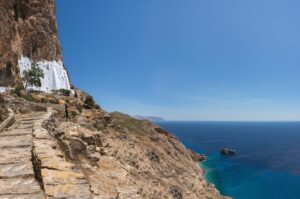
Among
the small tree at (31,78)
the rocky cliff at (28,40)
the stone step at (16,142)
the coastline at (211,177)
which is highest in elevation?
the rocky cliff at (28,40)

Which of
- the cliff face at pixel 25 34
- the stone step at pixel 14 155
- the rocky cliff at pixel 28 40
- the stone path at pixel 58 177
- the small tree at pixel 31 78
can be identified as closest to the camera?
the stone path at pixel 58 177

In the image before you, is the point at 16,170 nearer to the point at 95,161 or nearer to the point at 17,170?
the point at 17,170

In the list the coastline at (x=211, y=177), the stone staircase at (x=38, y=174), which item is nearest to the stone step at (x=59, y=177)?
the stone staircase at (x=38, y=174)

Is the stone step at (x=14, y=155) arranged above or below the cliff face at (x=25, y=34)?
below

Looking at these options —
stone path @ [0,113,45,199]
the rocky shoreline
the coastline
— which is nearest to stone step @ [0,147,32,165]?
stone path @ [0,113,45,199]

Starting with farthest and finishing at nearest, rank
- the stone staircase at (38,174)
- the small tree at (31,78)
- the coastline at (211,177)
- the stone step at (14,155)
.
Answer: the small tree at (31,78) < the coastline at (211,177) < the stone step at (14,155) < the stone staircase at (38,174)

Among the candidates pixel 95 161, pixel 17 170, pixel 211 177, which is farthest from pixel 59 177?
pixel 211 177

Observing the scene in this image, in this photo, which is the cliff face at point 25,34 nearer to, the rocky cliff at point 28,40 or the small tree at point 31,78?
the rocky cliff at point 28,40

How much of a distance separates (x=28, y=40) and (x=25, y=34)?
1.76 metres

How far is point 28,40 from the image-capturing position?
6912cm

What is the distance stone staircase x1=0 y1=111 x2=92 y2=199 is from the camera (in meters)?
5.53

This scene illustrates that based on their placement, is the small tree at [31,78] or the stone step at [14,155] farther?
the small tree at [31,78]

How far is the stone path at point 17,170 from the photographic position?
18.6 feet

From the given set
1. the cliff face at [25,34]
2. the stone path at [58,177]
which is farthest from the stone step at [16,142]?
the cliff face at [25,34]
